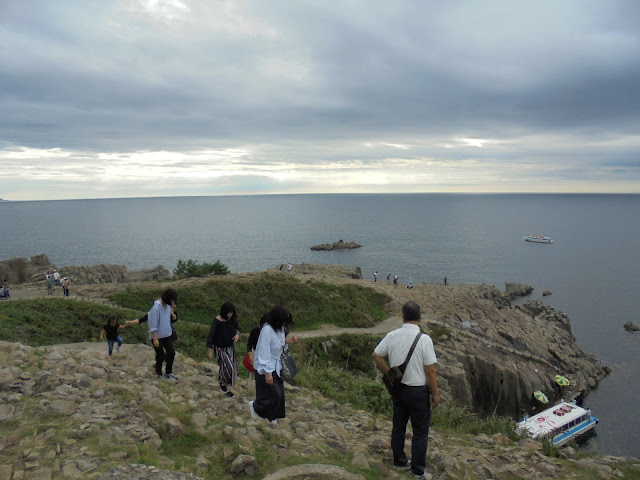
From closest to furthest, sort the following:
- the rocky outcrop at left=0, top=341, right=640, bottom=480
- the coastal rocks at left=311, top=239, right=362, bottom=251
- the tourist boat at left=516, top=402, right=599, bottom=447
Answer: the rocky outcrop at left=0, top=341, right=640, bottom=480 < the tourist boat at left=516, top=402, right=599, bottom=447 < the coastal rocks at left=311, top=239, right=362, bottom=251

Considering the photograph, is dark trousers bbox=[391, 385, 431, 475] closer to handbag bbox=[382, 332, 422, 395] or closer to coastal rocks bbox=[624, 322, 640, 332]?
handbag bbox=[382, 332, 422, 395]

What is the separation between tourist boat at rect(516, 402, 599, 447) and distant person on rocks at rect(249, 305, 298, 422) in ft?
68.3

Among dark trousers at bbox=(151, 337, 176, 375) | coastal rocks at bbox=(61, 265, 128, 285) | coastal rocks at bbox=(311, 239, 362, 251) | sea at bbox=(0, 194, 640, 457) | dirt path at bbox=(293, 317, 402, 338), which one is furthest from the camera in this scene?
coastal rocks at bbox=(311, 239, 362, 251)

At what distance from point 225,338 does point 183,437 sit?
7.84 ft

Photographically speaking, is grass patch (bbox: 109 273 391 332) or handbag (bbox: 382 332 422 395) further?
grass patch (bbox: 109 273 391 332)

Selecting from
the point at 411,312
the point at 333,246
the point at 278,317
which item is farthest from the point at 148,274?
the point at 333,246

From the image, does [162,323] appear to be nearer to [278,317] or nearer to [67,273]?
[278,317]

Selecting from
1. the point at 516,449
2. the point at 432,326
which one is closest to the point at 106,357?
the point at 516,449

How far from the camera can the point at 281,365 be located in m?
7.21

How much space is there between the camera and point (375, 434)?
825cm

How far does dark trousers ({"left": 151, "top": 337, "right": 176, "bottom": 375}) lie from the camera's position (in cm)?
Answer: 930

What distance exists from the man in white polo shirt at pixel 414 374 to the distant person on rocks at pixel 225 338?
3933 mm

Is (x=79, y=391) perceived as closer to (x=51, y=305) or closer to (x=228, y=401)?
(x=228, y=401)

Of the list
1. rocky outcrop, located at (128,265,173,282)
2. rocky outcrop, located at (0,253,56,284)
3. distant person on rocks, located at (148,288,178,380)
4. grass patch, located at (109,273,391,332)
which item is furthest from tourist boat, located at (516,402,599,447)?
rocky outcrop, located at (0,253,56,284)
